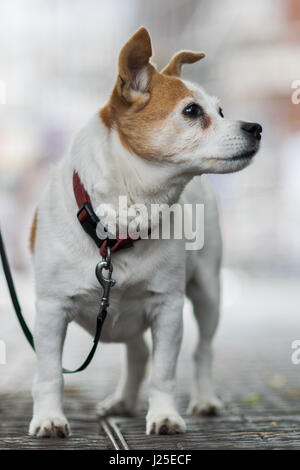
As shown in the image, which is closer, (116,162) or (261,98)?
(116,162)

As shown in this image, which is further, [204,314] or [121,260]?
[204,314]

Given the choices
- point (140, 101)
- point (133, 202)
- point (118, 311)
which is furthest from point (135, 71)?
point (118, 311)

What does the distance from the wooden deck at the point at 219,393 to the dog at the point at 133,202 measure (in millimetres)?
174

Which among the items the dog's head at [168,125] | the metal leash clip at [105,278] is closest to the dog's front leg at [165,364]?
the metal leash clip at [105,278]

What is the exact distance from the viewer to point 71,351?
662 centimetres

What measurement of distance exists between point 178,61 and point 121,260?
46.3 inches

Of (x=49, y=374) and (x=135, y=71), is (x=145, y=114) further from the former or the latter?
(x=49, y=374)

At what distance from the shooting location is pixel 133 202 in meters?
3.21

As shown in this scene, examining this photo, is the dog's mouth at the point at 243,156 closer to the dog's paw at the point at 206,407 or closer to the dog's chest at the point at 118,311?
the dog's chest at the point at 118,311

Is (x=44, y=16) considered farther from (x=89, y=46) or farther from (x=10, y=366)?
(x=10, y=366)

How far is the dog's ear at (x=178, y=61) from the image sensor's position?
147 inches

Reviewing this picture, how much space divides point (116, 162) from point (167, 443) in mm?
1237

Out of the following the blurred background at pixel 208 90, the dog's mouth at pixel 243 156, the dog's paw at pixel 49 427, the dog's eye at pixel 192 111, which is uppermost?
the blurred background at pixel 208 90

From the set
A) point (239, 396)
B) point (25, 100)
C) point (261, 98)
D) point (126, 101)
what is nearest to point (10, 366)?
point (239, 396)
